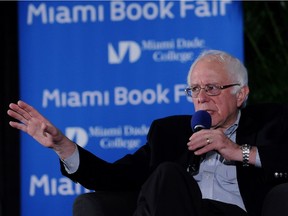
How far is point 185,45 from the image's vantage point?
5488 millimetres

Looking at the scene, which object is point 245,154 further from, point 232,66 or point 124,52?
point 124,52

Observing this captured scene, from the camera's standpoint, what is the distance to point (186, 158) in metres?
4.25

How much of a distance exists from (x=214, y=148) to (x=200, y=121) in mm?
131

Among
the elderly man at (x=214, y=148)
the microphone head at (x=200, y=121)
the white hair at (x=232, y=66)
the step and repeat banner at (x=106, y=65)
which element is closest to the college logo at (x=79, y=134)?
the step and repeat banner at (x=106, y=65)

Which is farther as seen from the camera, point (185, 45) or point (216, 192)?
point (185, 45)

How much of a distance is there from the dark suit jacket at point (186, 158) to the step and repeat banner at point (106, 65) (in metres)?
1.11

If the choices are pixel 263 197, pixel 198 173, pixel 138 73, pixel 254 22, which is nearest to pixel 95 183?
pixel 198 173

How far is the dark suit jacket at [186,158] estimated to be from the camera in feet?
13.4

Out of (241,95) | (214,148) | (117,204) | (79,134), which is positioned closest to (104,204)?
(117,204)

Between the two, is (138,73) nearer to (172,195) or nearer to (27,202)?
(27,202)

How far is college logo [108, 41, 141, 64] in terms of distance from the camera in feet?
18.0

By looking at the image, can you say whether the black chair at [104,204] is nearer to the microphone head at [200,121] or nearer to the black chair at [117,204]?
the black chair at [117,204]

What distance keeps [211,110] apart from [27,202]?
1800mm

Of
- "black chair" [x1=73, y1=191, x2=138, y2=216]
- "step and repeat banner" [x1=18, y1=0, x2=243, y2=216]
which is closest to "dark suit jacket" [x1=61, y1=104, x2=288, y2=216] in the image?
"black chair" [x1=73, y1=191, x2=138, y2=216]
